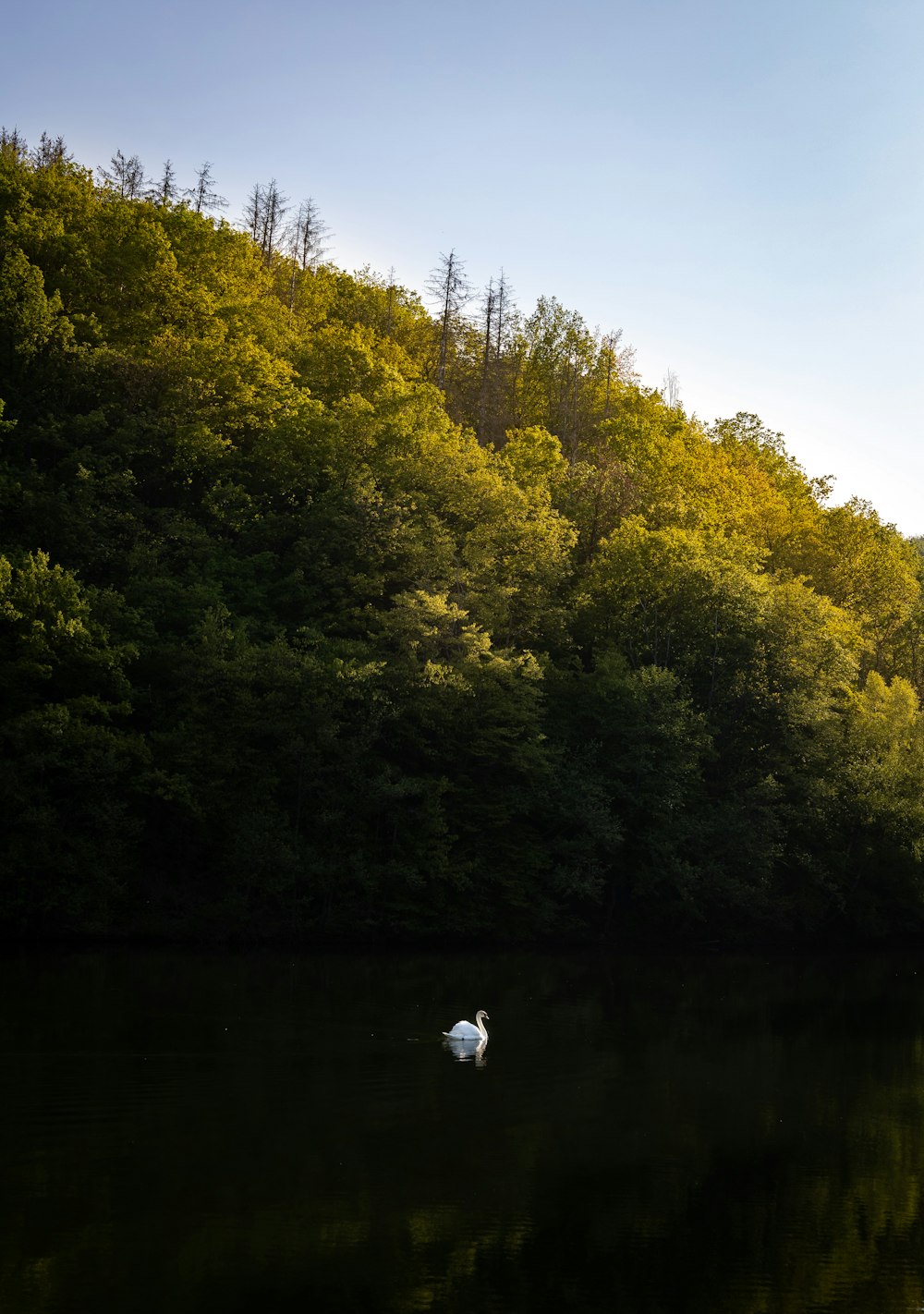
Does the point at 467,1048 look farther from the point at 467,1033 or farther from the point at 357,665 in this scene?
the point at 357,665

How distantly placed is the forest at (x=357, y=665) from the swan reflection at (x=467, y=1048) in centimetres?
1908

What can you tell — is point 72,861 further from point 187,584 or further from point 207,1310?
point 207,1310

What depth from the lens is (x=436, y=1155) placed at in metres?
17.7

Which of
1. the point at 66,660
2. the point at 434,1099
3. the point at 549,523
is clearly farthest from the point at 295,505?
the point at 434,1099

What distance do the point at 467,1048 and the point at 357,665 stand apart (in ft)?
74.1

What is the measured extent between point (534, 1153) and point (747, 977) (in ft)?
87.6

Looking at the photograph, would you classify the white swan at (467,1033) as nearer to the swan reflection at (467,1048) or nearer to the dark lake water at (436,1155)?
Result: the swan reflection at (467,1048)

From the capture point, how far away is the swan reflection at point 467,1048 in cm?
2483

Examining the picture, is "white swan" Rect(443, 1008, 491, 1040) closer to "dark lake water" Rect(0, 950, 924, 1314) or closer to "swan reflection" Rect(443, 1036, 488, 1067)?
"swan reflection" Rect(443, 1036, 488, 1067)

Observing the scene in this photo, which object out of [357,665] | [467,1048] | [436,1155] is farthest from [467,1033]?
[357,665]

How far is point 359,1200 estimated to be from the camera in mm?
15484

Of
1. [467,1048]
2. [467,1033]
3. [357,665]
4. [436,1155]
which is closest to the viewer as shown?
[436,1155]

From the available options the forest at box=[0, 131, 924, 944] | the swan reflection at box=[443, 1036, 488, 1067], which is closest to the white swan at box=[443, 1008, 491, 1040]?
the swan reflection at box=[443, 1036, 488, 1067]

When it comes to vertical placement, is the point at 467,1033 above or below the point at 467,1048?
above
